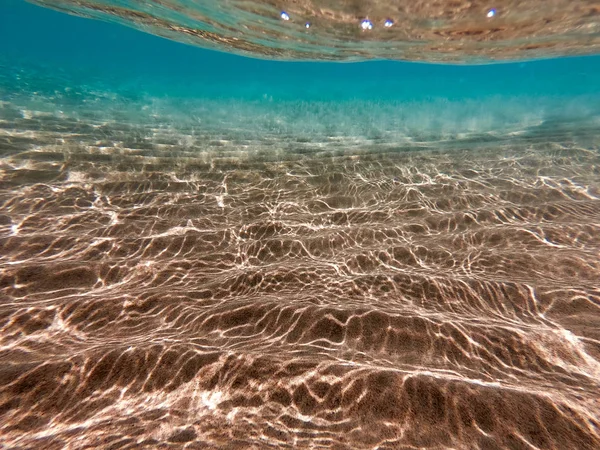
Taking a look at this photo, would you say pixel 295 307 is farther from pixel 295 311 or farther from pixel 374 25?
pixel 374 25

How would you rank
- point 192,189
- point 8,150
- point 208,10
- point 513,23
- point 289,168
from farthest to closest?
point 208,10 < point 513,23 < point 289,168 < point 8,150 < point 192,189

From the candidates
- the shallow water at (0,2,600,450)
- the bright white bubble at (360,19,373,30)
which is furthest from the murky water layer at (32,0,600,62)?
the shallow water at (0,2,600,450)

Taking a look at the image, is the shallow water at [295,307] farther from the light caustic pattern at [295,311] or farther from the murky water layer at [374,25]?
the murky water layer at [374,25]

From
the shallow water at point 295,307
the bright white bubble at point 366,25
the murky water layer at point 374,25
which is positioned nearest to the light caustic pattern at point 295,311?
the shallow water at point 295,307

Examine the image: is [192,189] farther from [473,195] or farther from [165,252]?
[473,195]

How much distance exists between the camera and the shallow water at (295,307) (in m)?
1.98

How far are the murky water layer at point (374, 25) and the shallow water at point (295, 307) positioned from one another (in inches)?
223

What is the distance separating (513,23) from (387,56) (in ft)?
22.4

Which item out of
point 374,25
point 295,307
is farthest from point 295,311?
point 374,25

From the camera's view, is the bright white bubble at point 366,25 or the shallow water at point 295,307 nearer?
the shallow water at point 295,307

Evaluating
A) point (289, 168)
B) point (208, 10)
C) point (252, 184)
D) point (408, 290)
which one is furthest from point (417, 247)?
point (208, 10)

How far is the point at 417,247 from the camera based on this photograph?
4.98 metres

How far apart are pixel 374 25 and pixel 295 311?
485 inches

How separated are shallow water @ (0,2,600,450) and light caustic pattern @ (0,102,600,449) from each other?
0.8 inches
